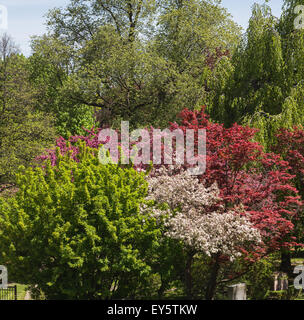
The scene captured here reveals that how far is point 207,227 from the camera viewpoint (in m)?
8.77

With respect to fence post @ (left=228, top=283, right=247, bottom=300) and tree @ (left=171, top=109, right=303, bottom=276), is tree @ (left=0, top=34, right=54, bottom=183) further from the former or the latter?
fence post @ (left=228, top=283, right=247, bottom=300)

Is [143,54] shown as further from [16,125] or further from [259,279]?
[259,279]

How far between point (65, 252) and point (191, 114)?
540cm

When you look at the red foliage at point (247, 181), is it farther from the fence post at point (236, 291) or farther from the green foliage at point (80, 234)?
the green foliage at point (80, 234)

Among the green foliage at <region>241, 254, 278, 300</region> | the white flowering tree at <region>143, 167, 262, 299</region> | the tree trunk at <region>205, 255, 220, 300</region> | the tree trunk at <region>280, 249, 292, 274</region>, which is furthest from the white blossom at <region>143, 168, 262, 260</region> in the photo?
the tree trunk at <region>280, 249, 292, 274</region>

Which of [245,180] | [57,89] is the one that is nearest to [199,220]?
[245,180]

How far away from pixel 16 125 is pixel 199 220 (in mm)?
12095

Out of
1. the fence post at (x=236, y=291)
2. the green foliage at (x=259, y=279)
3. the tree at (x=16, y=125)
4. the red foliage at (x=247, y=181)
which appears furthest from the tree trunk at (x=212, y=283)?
the tree at (x=16, y=125)

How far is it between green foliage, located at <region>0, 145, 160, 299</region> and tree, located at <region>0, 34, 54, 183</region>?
8.41 m

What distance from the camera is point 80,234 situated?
841 cm

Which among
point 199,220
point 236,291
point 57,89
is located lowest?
point 236,291
